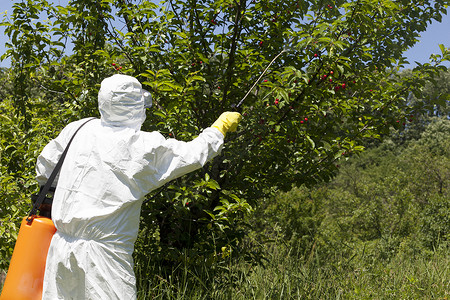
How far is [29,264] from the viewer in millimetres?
2053

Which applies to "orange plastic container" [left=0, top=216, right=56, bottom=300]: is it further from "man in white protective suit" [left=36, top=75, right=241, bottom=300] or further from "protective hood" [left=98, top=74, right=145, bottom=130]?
"protective hood" [left=98, top=74, right=145, bottom=130]

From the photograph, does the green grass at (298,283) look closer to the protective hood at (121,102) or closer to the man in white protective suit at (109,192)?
the man in white protective suit at (109,192)

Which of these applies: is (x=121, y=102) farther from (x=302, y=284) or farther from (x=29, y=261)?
(x=302, y=284)

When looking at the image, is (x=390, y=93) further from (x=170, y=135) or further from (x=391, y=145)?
(x=391, y=145)

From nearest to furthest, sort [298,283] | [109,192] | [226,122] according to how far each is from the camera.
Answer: [109,192], [226,122], [298,283]

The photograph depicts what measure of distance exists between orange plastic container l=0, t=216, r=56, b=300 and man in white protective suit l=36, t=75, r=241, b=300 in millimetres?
42

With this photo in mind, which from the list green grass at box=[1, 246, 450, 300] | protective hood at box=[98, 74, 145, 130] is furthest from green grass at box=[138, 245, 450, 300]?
protective hood at box=[98, 74, 145, 130]

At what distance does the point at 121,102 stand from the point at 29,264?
34.3 inches

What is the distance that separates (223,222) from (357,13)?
170 centimetres

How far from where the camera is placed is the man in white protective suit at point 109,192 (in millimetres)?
1989

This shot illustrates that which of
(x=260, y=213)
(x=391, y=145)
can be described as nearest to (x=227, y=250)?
(x=260, y=213)

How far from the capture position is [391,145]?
117 feet

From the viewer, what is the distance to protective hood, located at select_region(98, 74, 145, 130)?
211 centimetres

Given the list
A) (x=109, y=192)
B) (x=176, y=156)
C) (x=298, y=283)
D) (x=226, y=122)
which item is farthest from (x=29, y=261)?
(x=298, y=283)
